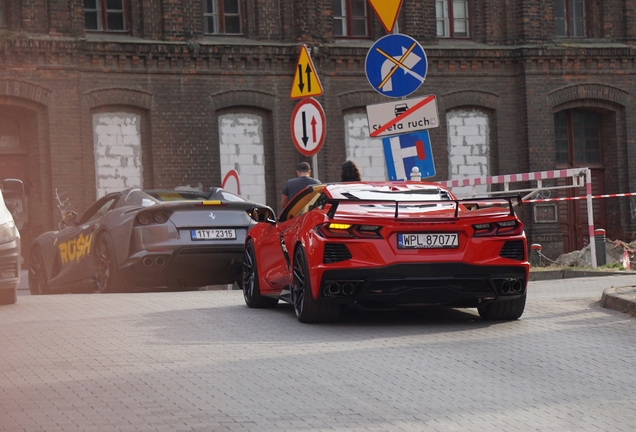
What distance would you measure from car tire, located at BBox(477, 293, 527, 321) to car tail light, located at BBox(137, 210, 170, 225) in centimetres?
498

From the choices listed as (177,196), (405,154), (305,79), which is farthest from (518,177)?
(177,196)

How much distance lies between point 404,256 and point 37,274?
8.97 metres

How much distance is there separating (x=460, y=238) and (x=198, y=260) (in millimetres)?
5182

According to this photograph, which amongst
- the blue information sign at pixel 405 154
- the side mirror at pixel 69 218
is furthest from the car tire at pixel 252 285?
the side mirror at pixel 69 218

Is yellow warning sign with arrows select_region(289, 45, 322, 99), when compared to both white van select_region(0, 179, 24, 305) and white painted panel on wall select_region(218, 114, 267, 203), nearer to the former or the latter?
white van select_region(0, 179, 24, 305)

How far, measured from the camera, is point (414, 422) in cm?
613

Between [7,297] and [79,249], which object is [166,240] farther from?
[7,297]

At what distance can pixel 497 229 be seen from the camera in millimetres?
10000

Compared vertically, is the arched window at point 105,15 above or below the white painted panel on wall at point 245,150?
above

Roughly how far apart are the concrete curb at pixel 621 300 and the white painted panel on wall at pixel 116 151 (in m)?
16.8

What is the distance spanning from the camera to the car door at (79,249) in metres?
15.3

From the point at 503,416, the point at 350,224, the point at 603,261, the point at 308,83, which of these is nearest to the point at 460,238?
the point at 350,224

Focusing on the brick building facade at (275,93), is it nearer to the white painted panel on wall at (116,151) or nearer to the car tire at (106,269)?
the white painted panel on wall at (116,151)

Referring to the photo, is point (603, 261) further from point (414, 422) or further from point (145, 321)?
point (414, 422)
